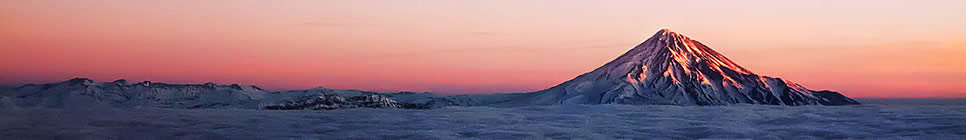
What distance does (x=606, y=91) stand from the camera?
6041 cm

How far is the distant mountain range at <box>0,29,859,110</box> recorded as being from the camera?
5606 centimetres

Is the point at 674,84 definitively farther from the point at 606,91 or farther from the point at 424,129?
the point at 424,129

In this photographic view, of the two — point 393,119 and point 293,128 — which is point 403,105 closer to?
point 393,119

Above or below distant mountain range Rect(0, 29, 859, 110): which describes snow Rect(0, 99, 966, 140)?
below

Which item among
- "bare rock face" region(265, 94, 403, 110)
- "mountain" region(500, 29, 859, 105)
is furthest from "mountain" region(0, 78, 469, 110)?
"mountain" region(500, 29, 859, 105)

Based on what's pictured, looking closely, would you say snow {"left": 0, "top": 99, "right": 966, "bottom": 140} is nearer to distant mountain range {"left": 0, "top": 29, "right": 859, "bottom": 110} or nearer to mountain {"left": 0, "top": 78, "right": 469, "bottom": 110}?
mountain {"left": 0, "top": 78, "right": 469, "bottom": 110}

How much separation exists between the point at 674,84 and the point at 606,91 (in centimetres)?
549

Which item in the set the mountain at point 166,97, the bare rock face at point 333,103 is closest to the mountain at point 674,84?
the mountain at point 166,97

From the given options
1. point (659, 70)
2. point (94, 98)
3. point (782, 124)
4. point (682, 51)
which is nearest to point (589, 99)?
point (659, 70)

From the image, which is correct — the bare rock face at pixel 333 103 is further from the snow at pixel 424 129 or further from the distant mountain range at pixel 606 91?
the snow at pixel 424 129

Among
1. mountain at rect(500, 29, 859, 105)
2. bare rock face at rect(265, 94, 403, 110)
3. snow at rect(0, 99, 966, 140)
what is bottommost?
snow at rect(0, 99, 966, 140)

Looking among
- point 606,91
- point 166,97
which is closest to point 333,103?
point 166,97

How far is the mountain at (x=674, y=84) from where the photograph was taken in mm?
59438

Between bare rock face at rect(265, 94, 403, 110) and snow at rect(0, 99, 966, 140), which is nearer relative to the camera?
snow at rect(0, 99, 966, 140)
